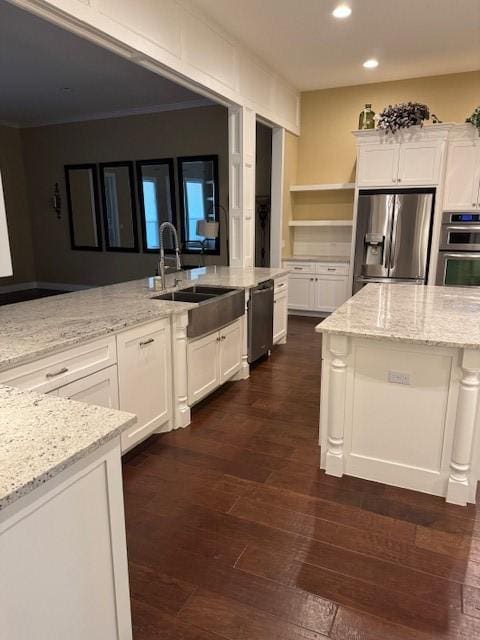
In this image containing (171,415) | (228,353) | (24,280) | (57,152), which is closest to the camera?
(171,415)

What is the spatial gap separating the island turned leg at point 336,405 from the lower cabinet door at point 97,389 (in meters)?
1.15

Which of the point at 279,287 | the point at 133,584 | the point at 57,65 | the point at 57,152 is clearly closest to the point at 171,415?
the point at 133,584

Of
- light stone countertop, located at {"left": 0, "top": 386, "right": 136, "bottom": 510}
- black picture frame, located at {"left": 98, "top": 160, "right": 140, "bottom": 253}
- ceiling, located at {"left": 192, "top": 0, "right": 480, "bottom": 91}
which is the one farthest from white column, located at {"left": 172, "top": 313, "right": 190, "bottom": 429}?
black picture frame, located at {"left": 98, "top": 160, "right": 140, "bottom": 253}

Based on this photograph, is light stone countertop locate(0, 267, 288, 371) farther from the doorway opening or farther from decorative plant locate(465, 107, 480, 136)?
decorative plant locate(465, 107, 480, 136)

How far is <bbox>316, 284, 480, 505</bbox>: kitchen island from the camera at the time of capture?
2084 millimetres

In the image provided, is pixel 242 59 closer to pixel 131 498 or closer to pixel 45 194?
pixel 131 498

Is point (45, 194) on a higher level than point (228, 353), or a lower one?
higher

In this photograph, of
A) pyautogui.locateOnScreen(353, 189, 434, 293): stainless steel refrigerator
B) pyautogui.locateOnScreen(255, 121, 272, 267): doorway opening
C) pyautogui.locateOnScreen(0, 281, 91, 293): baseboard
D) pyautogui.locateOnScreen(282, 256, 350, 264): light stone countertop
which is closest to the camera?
pyautogui.locateOnScreen(353, 189, 434, 293): stainless steel refrigerator

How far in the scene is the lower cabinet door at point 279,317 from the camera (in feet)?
15.2

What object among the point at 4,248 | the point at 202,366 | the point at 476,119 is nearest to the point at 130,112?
the point at 476,119

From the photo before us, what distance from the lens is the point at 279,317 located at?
187 inches

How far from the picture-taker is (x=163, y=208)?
6922 millimetres

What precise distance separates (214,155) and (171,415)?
4.63m

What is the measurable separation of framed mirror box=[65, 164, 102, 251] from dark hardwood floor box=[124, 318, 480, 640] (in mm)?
5676
